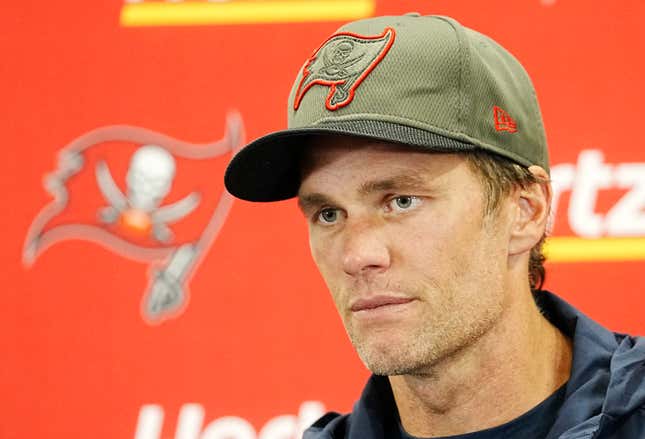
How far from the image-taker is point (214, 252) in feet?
6.16

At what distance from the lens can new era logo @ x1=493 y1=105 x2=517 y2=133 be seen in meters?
1.22

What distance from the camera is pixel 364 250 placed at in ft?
3.86

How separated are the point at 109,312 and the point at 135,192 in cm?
24

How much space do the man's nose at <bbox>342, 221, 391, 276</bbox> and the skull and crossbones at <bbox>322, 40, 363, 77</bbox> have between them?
0.19 meters

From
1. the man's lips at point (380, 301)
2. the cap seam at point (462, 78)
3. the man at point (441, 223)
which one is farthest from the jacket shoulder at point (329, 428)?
the cap seam at point (462, 78)

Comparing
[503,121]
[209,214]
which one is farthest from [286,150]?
[209,214]

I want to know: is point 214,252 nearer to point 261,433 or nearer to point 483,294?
point 261,433

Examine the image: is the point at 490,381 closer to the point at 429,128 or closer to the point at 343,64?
the point at 429,128

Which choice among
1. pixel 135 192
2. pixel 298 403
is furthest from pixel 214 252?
pixel 298 403

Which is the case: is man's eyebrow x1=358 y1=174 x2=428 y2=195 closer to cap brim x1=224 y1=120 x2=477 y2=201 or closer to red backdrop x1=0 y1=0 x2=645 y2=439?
cap brim x1=224 y1=120 x2=477 y2=201

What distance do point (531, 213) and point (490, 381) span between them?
23 centimetres

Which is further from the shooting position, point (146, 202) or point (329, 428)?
point (146, 202)

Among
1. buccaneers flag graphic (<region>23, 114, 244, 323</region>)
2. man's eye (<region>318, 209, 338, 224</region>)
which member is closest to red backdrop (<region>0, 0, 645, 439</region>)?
buccaneers flag graphic (<region>23, 114, 244, 323</region>)


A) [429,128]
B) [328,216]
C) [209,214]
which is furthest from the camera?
[209,214]
